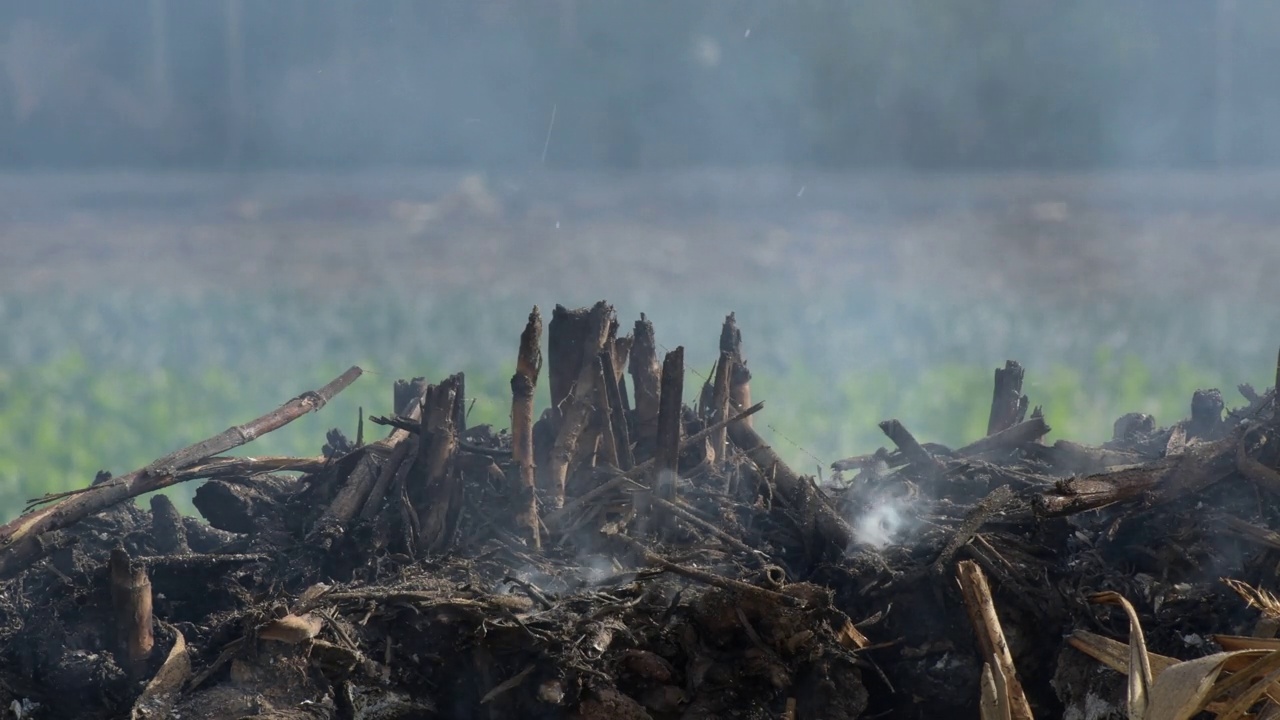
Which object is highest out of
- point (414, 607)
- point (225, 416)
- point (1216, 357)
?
point (1216, 357)

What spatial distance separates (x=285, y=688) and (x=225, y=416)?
6887 millimetres

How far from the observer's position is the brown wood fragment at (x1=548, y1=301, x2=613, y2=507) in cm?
634

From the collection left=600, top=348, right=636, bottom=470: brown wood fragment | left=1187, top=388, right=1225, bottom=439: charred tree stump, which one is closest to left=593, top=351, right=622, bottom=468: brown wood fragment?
left=600, top=348, right=636, bottom=470: brown wood fragment

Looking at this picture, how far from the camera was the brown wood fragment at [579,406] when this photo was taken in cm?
634

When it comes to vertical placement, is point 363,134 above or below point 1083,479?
above

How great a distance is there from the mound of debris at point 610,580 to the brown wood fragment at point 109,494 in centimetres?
2

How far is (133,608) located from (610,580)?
82.9 inches

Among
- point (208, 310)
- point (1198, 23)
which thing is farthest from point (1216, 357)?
point (208, 310)

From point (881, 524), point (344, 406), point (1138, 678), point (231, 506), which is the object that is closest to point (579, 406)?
point (881, 524)

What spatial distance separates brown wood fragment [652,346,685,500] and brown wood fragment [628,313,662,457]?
0.60m

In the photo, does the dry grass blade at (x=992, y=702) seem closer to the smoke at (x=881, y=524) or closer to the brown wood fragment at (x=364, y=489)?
the smoke at (x=881, y=524)

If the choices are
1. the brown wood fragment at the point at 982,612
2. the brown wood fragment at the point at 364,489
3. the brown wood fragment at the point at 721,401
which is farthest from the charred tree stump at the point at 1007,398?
the brown wood fragment at the point at 364,489

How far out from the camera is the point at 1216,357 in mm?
12969

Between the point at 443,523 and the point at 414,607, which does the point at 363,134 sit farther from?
the point at 414,607
